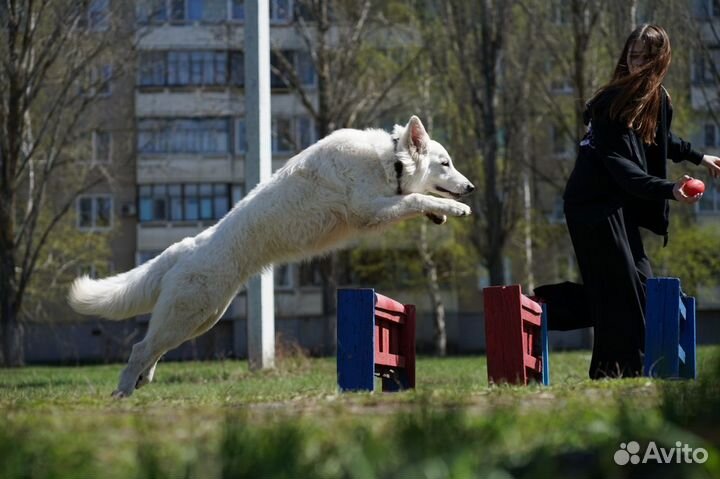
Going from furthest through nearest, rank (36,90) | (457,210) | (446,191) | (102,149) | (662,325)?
(102,149) < (36,90) < (446,191) < (457,210) < (662,325)

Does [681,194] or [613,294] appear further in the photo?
[613,294]

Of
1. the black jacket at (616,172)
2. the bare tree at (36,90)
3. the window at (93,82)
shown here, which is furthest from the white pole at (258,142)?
the window at (93,82)

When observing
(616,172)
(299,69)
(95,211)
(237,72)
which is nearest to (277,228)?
(616,172)

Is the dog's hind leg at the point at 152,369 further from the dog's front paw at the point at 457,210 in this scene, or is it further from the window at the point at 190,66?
the window at the point at 190,66

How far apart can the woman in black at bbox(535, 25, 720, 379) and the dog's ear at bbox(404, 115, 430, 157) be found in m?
1.74

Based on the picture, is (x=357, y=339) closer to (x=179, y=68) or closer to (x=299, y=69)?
(x=299, y=69)

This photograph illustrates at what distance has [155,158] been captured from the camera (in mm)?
48781

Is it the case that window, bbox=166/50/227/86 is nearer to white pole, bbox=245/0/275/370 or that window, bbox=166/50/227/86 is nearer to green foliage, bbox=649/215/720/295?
green foliage, bbox=649/215/720/295

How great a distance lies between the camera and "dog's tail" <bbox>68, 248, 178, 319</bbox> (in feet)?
30.3

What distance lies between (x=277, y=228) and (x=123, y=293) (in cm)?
146

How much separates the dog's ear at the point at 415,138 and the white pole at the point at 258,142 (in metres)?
8.11

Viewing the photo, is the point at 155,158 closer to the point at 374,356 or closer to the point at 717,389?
the point at 374,356

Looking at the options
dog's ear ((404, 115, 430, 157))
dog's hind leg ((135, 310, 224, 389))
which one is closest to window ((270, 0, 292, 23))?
dog's ear ((404, 115, 430, 157))

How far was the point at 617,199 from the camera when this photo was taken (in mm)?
7613
